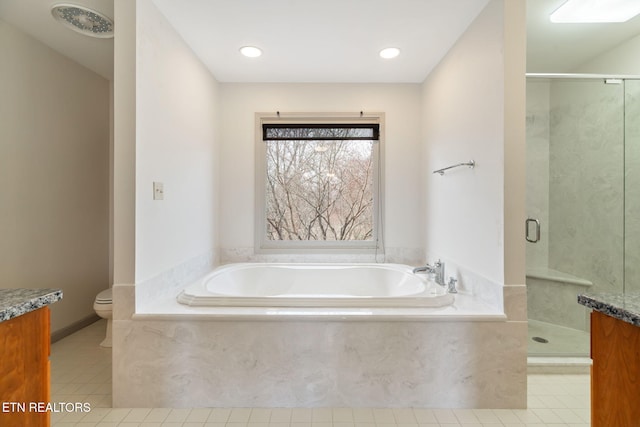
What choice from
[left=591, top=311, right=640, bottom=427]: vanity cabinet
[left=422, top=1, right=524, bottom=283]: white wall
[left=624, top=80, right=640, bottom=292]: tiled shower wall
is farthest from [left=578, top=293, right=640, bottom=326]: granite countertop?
[left=624, top=80, right=640, bottom=292]: tiled shower wall

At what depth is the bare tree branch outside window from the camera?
287 cm

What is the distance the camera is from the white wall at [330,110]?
2.78 m

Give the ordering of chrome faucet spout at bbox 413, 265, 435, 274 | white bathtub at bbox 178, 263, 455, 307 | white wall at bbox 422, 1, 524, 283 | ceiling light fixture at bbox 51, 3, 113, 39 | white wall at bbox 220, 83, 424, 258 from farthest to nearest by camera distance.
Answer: white wall at bbox 220, 83, 424, 258 < white bathtub at bbox 178, 263, 455, 307 < chrome faucet spout at bbox 413, 265, 435, 274 < ceiling light fixture at bbox 51, 3, 113, 39 < white wall at bbox 422, 1, 524, 283

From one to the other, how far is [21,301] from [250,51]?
2001 millimetres

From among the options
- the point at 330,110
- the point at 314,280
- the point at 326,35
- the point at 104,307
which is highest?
the point at 326,35

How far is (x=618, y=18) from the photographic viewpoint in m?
1.94

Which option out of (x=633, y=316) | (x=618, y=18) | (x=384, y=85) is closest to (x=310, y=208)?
(x=384, y=85)

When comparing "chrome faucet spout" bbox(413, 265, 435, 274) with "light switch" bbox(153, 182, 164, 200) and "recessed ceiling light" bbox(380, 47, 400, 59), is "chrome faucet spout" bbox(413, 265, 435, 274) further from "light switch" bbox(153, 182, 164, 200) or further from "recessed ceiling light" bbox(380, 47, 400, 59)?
"light switch" bbox(153, 182, 164, 200)

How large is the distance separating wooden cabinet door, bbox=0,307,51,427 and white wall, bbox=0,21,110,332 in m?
1.76

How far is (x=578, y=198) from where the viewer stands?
259 centimetres

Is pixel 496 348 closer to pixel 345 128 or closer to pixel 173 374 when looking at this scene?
pixel 173 374

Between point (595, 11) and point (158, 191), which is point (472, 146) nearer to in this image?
point (595, 11)

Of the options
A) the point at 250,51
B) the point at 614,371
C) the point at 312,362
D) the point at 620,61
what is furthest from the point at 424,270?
the point at 620,61

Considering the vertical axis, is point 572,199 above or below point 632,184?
below
